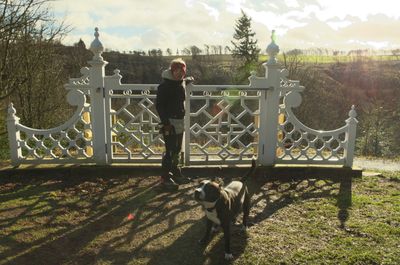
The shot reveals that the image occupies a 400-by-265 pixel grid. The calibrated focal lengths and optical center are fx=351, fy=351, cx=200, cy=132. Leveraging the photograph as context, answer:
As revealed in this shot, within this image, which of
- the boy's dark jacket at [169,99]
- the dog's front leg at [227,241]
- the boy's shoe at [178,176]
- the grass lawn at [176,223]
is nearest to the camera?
the dog's front leg at [227,241]

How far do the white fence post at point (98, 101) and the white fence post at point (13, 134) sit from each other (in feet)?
4.80

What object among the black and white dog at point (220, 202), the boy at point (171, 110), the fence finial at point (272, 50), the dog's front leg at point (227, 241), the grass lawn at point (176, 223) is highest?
the fence finial at point (272, 50)

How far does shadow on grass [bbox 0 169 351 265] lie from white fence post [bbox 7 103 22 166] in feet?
1.49

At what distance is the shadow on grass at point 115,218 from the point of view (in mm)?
3988

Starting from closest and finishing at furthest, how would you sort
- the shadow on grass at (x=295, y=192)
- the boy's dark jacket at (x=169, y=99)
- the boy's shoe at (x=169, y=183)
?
the shadow on grass at (x=295, y=192)
the boy's dark jacket at (x=169, y=99)
the boy's shoe at (x=169, y=183)

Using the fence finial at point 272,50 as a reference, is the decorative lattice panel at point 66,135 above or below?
below

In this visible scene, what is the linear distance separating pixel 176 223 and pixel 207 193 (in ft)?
4.77

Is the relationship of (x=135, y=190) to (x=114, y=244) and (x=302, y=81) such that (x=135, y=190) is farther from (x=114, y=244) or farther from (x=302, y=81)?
(x=302, y=81)

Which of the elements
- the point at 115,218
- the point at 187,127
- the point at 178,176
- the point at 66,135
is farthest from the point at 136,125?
the point at 115,218

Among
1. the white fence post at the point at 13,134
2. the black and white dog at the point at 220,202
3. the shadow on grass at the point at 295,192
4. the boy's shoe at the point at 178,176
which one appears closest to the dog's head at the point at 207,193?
the black and white dog at the point at 220,202

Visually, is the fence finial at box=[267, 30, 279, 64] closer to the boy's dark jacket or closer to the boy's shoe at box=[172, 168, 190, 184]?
the boy's dark jacket

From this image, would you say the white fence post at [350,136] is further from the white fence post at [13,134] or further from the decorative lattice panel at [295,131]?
the white fence post at [13,134]

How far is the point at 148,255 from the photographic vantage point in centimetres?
397

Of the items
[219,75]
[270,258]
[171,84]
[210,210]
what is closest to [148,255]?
[210,210]
